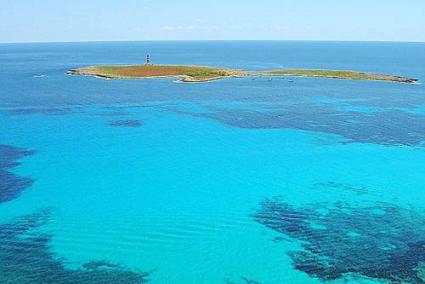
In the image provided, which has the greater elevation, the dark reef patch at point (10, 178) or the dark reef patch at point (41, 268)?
the dark reef patch at point (10, 178)

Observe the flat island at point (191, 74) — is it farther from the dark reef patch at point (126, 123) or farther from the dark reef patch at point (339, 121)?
the dark reef patch at point (126, 123)

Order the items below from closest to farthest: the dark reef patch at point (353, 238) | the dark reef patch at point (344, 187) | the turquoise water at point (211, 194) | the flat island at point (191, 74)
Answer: the dark reef patch at point (353, 238)
the turquoise water at point (211, 194)
the dark reef patch at point (344, 187)
the flat island at point (191, 74)

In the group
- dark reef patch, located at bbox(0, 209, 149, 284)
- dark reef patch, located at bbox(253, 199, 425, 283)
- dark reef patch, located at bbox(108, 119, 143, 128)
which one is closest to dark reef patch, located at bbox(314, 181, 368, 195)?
dark reef patch, located at bbox(253, 199, 425, 283)

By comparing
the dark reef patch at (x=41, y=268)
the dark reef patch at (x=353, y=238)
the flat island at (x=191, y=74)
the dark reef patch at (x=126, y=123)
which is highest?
the flat island at (x=191, y=74)

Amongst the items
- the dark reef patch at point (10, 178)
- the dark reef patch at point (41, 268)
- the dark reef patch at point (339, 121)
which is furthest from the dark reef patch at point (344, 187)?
the dark reef patch at point (10, 178)

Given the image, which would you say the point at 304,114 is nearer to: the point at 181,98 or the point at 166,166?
the point at 181,98

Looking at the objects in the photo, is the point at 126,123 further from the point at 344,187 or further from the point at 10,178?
the point at 344,187

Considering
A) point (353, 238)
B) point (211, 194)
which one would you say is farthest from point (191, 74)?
point (353, 238)

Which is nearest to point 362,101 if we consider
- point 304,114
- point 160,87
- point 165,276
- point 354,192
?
point 304,114
